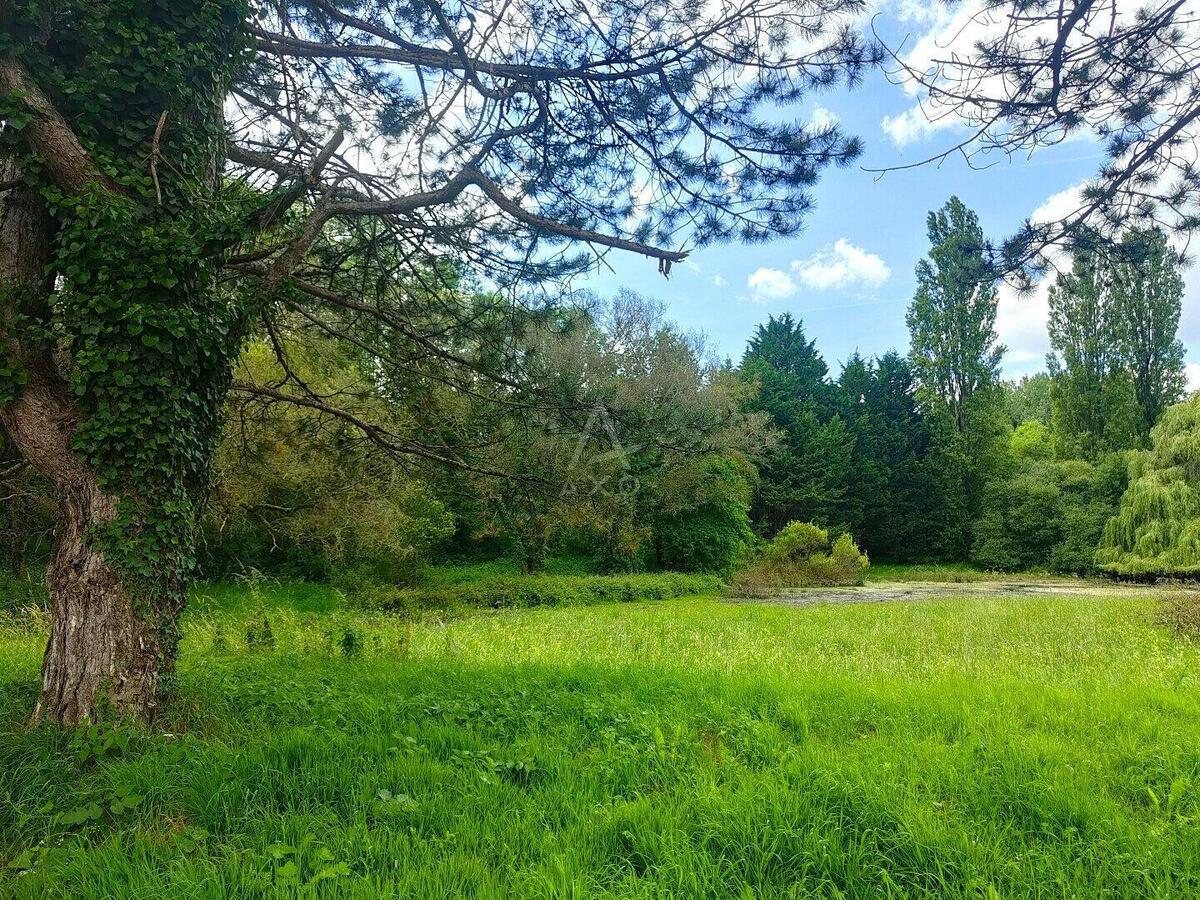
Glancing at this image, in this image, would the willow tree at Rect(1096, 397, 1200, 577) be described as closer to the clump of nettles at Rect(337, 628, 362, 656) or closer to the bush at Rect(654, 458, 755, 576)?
the bush at Rect(654, 458, 755, 576)

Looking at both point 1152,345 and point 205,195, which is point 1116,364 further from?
point 205,195

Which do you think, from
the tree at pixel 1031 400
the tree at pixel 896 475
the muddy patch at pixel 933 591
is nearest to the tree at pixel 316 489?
the muddy patch at pixel 933 591

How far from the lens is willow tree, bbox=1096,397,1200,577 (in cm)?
1870

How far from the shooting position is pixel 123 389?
11.1ft

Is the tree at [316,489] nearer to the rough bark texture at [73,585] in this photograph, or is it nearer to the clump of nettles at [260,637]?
the clump of nettles at [260,637]

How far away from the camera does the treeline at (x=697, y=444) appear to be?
5.29 m

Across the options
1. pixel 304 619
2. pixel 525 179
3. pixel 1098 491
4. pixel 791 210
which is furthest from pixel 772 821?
pixel 1098 491

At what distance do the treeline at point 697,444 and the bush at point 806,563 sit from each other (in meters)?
1.48

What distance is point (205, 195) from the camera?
3746mm

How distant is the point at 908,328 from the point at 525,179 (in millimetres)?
33388

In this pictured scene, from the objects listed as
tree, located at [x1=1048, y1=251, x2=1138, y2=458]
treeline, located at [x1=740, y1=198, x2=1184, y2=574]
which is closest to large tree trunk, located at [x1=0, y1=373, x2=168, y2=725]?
treeline, located at [x1=740, y1=198, x2=1184, y2=574]

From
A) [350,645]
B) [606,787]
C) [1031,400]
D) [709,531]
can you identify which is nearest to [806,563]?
[709,531]

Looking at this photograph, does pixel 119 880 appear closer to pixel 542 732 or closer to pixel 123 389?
pixel 542 732

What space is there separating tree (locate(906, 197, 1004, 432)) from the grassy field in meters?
30.1
